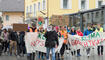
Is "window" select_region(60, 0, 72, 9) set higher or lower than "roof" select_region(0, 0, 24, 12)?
lower

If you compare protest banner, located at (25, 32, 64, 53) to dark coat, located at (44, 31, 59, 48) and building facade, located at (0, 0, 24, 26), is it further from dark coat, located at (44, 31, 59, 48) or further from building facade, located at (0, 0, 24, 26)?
building facade, located at (0, 0, 24, 26)

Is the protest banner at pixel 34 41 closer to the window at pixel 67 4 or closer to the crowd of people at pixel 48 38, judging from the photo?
the crowd of people at pixel 48 38

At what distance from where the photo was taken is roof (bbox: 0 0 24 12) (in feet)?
255

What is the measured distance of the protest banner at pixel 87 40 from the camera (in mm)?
16484

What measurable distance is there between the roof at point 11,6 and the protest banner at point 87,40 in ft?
200

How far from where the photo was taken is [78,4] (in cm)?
4431

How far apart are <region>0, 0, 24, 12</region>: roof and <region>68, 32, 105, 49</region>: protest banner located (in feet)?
200

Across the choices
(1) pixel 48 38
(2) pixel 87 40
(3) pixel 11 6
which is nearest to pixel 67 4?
(2) pixel 87 40

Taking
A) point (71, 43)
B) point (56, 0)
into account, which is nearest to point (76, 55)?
point (71, 43)

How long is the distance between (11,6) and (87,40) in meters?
64.9

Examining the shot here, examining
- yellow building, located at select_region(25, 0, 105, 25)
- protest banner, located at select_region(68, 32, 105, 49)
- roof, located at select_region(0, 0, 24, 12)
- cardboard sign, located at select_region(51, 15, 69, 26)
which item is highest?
roof, located at select_region(0, 0, 24, 12)

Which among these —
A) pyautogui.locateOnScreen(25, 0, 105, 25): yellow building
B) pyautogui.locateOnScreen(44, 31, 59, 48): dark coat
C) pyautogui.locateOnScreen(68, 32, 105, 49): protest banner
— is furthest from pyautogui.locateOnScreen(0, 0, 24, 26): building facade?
pyautogui.locateOnScreen(44, 31, 59, 48): dark coat

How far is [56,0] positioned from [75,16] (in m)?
12.5

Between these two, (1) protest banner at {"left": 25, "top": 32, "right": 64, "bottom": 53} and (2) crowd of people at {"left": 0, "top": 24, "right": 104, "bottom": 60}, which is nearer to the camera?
(2) crowd of people at {"left": 0, "top": 24, "right": 104, "bottom": 60}
